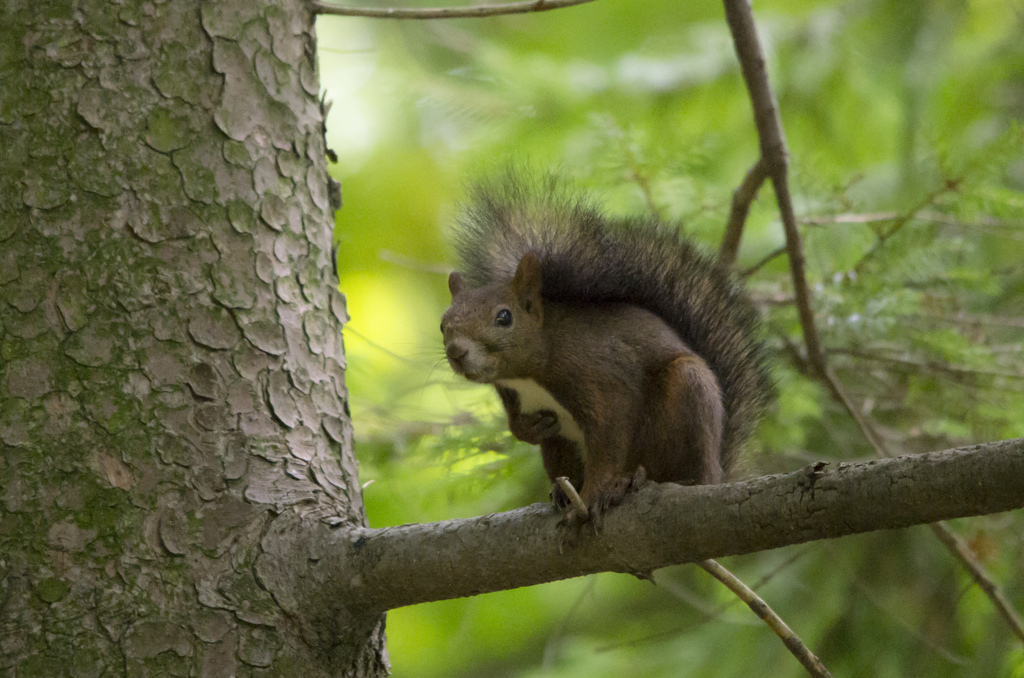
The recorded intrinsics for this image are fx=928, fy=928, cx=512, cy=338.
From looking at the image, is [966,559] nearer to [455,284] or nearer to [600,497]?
[600,497]

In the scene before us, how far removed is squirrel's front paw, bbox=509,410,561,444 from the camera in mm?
1919

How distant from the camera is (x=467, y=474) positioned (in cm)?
242

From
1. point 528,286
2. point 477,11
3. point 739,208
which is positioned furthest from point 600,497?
point 739,208

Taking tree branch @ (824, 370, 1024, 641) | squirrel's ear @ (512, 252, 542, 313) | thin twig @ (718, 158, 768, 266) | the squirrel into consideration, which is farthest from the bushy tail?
tree branch @ (824, 370, 1024, 641)

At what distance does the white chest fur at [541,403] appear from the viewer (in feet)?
6.33

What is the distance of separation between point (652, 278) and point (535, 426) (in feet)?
1.37

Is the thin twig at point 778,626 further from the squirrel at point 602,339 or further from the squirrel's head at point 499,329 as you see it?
the squirrel's head at point 499,329

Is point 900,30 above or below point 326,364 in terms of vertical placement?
above

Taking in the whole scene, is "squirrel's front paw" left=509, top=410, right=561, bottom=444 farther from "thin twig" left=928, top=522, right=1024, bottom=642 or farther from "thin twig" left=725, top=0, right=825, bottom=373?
"thin twig" left=928, top=522, right=1024, bottom=642

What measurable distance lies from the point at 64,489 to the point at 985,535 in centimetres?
245

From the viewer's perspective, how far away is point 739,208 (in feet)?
7.64

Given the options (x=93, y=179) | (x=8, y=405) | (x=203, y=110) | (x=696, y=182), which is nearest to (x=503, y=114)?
(x=696, y=182)

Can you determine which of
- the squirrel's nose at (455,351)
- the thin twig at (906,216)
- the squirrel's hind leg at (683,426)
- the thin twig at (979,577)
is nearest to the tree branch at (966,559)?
the thin twig at (979,577)

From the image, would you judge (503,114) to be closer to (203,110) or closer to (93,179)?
(203,110)
